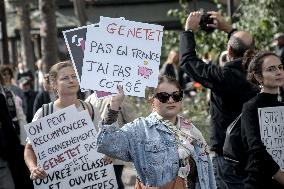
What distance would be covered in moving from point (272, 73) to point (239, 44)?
0.69m

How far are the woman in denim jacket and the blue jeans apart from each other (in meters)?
1.62

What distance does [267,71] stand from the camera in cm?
543

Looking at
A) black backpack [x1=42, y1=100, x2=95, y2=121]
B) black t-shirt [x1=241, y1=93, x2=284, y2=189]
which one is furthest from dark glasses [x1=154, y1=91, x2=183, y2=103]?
black backpack [x1=42, y1=100, x2=95, y2=121]

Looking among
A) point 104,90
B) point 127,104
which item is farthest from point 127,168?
point 104,90

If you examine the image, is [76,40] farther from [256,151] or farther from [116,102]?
[256,151]

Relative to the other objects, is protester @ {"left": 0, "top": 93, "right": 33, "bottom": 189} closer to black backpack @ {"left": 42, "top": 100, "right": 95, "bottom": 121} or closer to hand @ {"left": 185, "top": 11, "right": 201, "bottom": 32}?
black backpack @ {"left": 42, "top": 100, "right": 95, "bottom": 121}

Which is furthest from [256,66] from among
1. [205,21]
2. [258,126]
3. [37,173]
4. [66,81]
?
[37,173]

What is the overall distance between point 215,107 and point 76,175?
3.96 ft

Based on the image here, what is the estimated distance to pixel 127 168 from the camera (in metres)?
11.0

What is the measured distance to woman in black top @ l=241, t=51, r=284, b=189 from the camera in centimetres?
525

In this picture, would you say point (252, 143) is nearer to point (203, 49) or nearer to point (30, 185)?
point (30, 185)

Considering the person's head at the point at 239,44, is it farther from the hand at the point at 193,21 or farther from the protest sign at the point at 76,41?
the protest sign at the point at 76,41

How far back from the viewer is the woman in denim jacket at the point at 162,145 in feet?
15.3

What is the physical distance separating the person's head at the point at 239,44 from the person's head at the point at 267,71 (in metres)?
0.51
